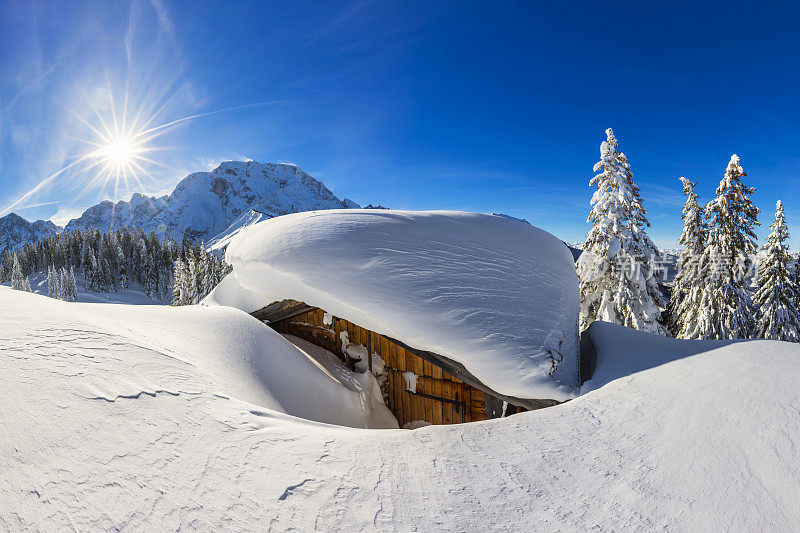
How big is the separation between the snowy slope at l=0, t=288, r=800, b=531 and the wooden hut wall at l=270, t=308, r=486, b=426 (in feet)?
10.1

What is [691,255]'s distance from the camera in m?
15.9

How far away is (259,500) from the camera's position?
6.34 feet

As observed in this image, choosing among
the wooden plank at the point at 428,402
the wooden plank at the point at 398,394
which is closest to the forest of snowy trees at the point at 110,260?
the wooden plank at the point at 398,394

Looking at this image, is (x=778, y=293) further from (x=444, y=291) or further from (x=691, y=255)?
(x=444, y=291)

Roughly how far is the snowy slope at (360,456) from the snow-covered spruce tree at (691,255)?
15.6 meters

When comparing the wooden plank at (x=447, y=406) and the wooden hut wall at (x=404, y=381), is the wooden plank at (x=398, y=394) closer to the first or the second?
the wooden hut wall at (x=404, y=381)

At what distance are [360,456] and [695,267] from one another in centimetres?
1945

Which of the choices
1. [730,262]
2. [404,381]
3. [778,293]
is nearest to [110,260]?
[404,381]

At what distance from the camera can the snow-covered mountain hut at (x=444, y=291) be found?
4.30m

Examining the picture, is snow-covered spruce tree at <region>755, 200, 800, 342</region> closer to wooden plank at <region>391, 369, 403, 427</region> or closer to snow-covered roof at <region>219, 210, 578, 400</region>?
snow-covered roof at <region>219, 210, 578, 400</region>

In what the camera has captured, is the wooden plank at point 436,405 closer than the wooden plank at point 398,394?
Yes

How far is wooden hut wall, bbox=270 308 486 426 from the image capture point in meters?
6.11

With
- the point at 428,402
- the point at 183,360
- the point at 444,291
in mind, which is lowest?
the point at 428,402

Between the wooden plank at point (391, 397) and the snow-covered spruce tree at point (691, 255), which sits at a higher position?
the snow-covered spruce tree at point (691, 255)
